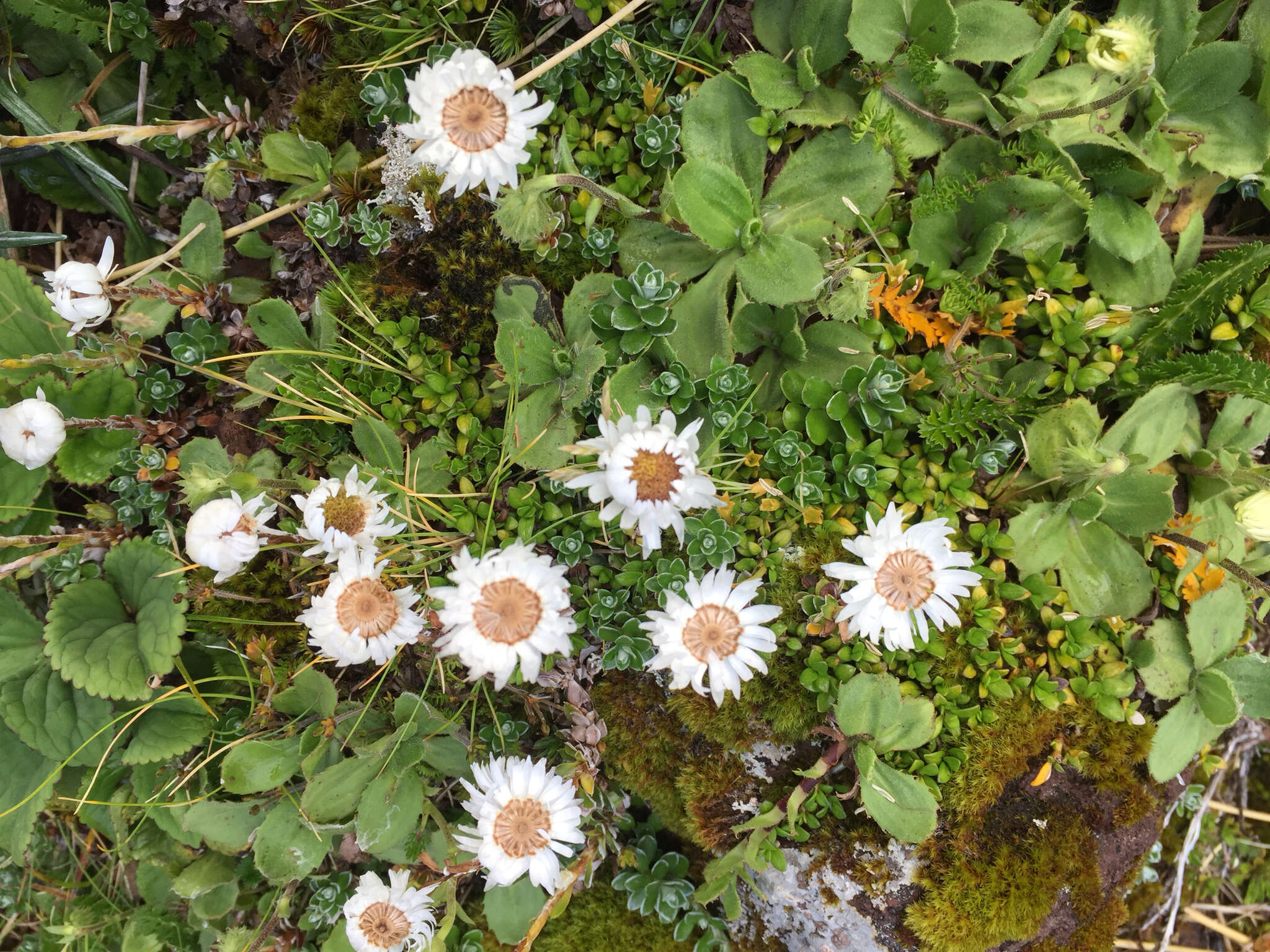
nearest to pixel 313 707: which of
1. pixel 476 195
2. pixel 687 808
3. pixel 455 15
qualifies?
pixel 687 808

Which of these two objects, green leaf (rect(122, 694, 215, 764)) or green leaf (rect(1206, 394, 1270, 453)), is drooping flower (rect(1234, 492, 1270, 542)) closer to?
green leaf (rect(1206, 394, 1270, 453))

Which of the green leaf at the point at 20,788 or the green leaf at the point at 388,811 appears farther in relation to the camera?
the green leaf at the point at 20,788

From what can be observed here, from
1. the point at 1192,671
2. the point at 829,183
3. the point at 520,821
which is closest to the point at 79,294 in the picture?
the point at 520,821

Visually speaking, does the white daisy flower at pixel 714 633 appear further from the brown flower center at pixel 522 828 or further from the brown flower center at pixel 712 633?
the brown flower center at pixel 522 828

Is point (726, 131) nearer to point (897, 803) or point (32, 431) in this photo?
point (897, 803)

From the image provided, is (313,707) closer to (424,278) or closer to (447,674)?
(447,674)

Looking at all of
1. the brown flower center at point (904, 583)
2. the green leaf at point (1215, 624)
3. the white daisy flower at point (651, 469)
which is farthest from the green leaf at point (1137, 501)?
the white daisy flower at point (651, 469)

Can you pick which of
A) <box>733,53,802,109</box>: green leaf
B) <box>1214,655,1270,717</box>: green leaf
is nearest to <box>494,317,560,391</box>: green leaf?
<box>733,53,802,109</box>: green leaf
